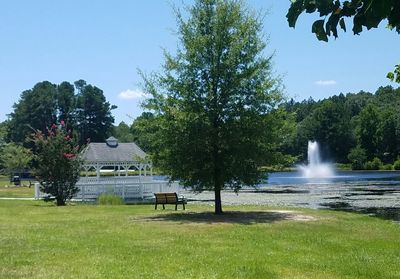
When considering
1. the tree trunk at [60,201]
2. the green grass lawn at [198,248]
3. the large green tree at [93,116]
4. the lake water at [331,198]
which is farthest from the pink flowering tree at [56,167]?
the large green tree at [93,116]

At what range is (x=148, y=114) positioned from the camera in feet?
73.7

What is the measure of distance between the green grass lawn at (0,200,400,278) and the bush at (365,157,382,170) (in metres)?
102

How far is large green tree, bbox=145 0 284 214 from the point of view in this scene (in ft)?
68.7

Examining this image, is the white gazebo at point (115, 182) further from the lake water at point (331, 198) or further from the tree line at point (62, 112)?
the tree line at point (62, 112)

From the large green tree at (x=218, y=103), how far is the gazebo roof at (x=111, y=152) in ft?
60.0

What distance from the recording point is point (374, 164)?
116 metres

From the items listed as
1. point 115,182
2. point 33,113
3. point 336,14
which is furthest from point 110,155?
point 33,113

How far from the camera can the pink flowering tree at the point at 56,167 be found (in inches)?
1148

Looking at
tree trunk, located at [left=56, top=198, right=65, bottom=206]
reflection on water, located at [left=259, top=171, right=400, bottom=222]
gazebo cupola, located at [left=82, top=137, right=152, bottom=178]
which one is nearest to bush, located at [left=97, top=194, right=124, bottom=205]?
tree trunk, located at [left=56, top=198, right=65, bottom=206]

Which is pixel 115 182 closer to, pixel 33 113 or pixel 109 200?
pixel 109 200

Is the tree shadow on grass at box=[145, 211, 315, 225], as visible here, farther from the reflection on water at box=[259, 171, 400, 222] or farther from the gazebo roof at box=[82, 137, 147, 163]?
the gazebo roof at box=[82, 137, 147, 163]

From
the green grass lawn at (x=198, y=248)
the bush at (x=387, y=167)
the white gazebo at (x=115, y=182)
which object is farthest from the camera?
the bush at (x=387, y=167)

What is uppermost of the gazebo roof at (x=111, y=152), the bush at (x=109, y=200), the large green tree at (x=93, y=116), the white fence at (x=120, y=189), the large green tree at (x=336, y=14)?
the large green tree at (x=93, y=116)

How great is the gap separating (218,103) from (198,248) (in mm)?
10158
